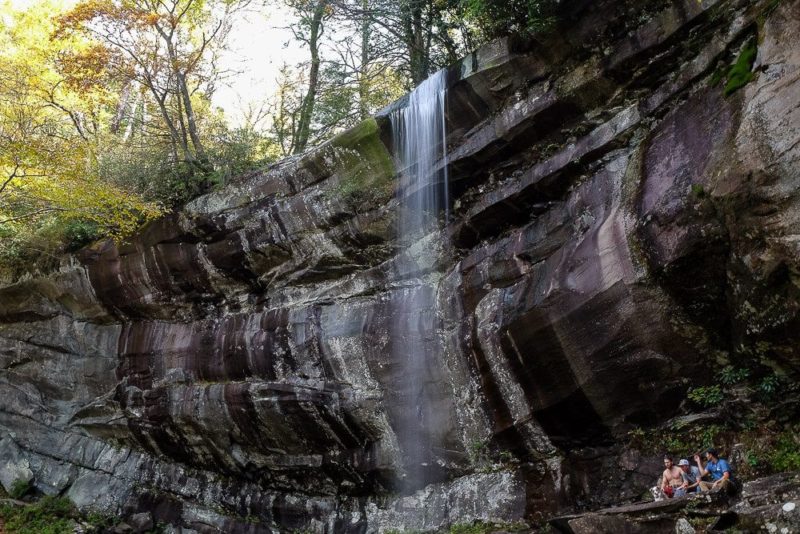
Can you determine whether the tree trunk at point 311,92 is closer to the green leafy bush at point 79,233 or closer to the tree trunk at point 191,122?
the tree trunk at point 191,122

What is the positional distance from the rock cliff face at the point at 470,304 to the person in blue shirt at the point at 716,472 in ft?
2.82

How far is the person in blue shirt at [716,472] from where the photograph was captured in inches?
270

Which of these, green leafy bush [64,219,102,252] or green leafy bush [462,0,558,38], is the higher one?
green leafy bush [462,0,558,38]

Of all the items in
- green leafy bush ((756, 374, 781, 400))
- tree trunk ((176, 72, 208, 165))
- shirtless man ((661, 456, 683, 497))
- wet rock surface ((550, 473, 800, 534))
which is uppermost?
tree trunk ((176, 72, 208, 165))

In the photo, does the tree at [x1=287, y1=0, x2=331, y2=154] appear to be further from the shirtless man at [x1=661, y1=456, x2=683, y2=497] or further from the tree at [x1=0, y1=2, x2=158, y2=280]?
the shirtless man at [x1=661, y1=456, x2=683, y2=497]

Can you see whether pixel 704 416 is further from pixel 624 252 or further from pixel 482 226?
pixel 482 226

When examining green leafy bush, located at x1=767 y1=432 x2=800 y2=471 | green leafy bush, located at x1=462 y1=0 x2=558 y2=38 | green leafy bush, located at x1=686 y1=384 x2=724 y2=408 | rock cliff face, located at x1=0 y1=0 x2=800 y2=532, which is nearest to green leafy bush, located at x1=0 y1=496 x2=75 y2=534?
rock cliff face, located at x1=0 y1=0 x2=800 y2=532

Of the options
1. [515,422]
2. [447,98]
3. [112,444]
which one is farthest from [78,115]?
[515,422]

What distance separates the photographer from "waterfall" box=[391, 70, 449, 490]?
10.6 meters

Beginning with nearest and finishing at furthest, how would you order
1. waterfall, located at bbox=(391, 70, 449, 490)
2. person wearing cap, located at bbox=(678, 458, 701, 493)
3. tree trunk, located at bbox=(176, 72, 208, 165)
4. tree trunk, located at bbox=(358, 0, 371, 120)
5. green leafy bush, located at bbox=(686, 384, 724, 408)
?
person wearing cap, located at bbox=(678, 458, 701, 493) < green leafy bush, located at bbox=(686, 384, 724, 408) < waterfall, located at bbox=(391, 70, 449, 490) < tree trunk, located at bbox=(176, 72, 208, 165) < tree trunk, located at bbox=(358, 0, 371, 120)

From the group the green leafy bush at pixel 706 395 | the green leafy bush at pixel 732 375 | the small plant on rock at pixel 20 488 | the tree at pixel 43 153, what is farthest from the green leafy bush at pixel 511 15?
the small plant on rock at pixel 20 488

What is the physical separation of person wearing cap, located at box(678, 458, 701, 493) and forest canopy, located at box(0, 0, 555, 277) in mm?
8053

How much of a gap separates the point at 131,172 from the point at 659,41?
12786 mm

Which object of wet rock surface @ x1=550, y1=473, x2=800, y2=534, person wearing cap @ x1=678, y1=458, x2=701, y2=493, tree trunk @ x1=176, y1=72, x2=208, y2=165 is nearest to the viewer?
wet rock surface @ x1=550, y1=473, x2=800, y2=534
